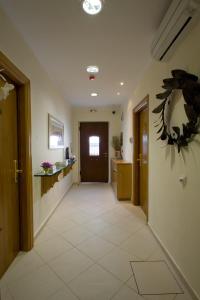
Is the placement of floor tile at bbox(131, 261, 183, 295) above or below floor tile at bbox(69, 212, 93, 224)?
below

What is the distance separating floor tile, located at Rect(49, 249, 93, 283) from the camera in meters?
1.78

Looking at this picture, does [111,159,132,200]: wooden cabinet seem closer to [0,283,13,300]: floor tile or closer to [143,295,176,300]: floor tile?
[143,295,176,300]: floor tile

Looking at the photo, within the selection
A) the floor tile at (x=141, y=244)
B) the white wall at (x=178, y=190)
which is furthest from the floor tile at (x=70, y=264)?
the white wall at (x=178, y=190)

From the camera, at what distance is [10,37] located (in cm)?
174

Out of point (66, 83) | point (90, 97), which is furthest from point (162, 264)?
point (90, 97)

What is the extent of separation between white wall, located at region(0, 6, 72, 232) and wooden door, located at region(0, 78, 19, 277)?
32 cm

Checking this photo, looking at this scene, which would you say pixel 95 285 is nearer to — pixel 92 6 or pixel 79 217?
pixel 79 217

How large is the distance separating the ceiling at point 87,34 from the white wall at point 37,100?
120 millimetres

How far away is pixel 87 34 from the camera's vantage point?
195cm

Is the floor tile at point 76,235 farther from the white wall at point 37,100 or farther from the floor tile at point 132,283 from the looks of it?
the floor tile at point 132,283

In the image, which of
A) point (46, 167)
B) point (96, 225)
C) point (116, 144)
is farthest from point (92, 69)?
point (116, 144)

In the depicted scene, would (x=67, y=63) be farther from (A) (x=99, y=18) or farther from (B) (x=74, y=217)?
(B) (x=74, y=217)

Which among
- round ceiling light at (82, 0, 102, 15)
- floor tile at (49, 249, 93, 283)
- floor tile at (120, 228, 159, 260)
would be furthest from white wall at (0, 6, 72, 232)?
floor tile at (120, 228, 159, 260)

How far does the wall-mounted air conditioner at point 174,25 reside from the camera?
1.30 m
